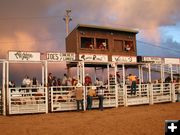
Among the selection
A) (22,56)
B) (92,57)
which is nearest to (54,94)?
(22,56)

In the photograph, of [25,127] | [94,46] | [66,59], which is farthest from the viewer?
[94,46]

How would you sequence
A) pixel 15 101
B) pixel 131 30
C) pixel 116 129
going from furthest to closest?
pixel 131 30 → pixel 15 101 → pixel 116 129

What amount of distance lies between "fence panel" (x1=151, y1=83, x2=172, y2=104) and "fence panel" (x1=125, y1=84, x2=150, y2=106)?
0.48m

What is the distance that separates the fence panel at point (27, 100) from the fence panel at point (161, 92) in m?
8.86

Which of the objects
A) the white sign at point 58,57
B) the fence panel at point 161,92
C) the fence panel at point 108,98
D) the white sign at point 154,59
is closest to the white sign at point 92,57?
the white sign at point 154,59

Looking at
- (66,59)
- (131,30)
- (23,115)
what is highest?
(131,30)

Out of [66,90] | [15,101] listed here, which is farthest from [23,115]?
[66,90]

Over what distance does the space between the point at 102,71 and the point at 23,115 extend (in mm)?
12072

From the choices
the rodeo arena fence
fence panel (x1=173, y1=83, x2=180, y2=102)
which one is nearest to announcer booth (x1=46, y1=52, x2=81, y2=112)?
the rodeo arena fence

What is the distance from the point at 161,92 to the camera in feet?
83.7

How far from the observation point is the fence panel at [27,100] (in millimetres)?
19297

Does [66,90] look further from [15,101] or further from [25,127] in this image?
[25,127]

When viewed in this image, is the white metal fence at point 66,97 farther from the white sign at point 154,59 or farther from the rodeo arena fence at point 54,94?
the white sign at point 154,59

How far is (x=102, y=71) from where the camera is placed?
98.3 ft
